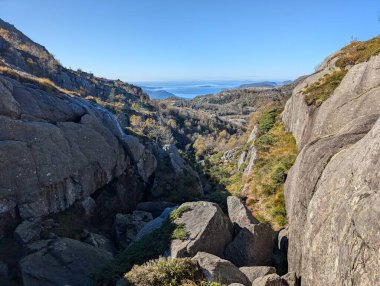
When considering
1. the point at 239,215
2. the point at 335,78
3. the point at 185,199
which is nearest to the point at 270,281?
the point at 239,215

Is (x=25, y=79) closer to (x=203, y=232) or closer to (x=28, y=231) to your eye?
(x=28, y=231)

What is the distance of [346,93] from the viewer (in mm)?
21672

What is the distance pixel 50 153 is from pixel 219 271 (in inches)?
669

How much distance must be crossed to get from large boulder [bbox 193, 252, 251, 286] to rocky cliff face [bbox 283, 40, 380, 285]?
253 centimetres

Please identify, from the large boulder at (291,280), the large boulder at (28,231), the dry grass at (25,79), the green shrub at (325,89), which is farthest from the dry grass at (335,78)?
the dry grass at (25,79)

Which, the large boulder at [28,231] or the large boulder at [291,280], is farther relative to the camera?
the large boulder at [28,231]

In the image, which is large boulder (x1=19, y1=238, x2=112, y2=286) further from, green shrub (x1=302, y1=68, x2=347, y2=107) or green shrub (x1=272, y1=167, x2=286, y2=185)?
green shrub (x1=302, y1=68, x2=347, y2=107)

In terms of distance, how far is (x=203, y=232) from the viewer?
57.0ft

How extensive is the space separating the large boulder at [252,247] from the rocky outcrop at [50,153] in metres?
14.1

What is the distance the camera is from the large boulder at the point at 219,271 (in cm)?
1359

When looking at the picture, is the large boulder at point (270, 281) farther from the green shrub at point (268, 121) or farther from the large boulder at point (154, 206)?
the green shrub at point (268, 121)

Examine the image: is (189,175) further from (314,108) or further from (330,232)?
(330,232)

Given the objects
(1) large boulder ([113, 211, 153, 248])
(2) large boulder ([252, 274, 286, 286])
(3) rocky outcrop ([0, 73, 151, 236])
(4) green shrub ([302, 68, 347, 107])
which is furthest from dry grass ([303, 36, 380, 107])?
(3) rocky outcrop ([0, 73, 151, 236])

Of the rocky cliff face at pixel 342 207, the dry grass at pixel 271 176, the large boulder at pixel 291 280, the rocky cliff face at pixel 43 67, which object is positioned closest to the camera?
the rocky cliff face at pixel 342 207
